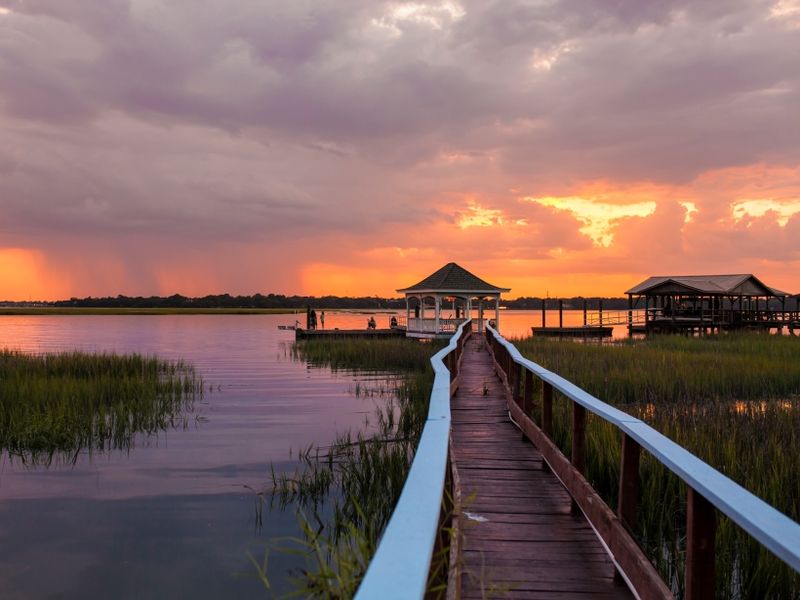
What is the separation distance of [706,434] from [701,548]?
7598 millimetres

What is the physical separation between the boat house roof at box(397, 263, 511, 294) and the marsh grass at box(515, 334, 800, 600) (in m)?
11.6

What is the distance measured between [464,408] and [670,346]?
22.9 meters

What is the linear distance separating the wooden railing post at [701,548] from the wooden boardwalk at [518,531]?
95 cm

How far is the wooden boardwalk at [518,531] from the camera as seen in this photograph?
3.94m

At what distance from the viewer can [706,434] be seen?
9.66 m

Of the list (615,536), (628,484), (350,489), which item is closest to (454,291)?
(350,489)

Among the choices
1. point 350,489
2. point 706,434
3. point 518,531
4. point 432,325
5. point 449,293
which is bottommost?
point 350,489

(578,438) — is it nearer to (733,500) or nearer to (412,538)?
(733,500)

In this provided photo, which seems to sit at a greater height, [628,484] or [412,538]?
[412,538]

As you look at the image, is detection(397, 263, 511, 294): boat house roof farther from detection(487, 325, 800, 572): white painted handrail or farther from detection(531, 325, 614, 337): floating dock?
detection(487, 325, 800, 572): white painted handrail

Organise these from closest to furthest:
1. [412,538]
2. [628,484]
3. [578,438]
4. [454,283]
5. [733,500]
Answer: [412,538], [733,500], [628,484], [578,438], [454,283]

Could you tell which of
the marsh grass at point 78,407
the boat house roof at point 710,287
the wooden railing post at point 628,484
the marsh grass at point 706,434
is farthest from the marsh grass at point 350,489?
the boat house roof at point 710,287

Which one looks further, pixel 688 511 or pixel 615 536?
pixel 615 536

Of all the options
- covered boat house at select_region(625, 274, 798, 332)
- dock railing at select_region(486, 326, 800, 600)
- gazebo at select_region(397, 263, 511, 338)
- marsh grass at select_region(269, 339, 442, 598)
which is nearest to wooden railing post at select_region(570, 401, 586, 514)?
dock railing at select_region(486, 326, 800, 600)
